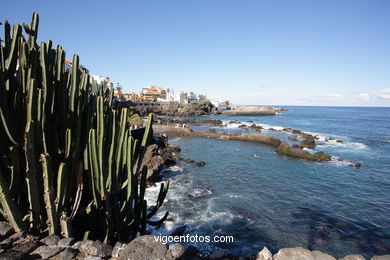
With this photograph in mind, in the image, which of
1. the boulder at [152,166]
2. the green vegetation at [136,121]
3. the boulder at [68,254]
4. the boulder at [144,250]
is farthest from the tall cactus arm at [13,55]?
the green vegetation at [136,121]

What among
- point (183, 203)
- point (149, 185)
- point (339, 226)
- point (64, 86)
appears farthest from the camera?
point (149, 185)

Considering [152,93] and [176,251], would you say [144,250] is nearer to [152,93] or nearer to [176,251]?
[176,251]

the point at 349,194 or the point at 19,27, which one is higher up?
the point at 19,27

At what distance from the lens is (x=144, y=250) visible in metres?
3.27

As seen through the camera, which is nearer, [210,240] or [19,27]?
[19,27]

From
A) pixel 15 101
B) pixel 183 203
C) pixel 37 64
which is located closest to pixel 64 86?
pixel 37 64

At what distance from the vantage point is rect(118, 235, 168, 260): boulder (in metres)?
3.19

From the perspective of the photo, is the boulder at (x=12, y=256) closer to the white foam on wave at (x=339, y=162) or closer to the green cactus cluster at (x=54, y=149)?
the green cactus cluster at (x=54, y=149)

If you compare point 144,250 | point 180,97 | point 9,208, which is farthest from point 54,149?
point 180,97

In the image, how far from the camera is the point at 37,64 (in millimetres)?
4117

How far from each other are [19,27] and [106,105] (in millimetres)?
2182

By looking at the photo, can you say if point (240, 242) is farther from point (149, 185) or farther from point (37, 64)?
point (37, 64)

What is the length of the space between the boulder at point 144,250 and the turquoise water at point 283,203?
21.3 ft

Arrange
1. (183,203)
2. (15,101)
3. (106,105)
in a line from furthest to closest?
(183,203) < (106,105) < (15,101)
